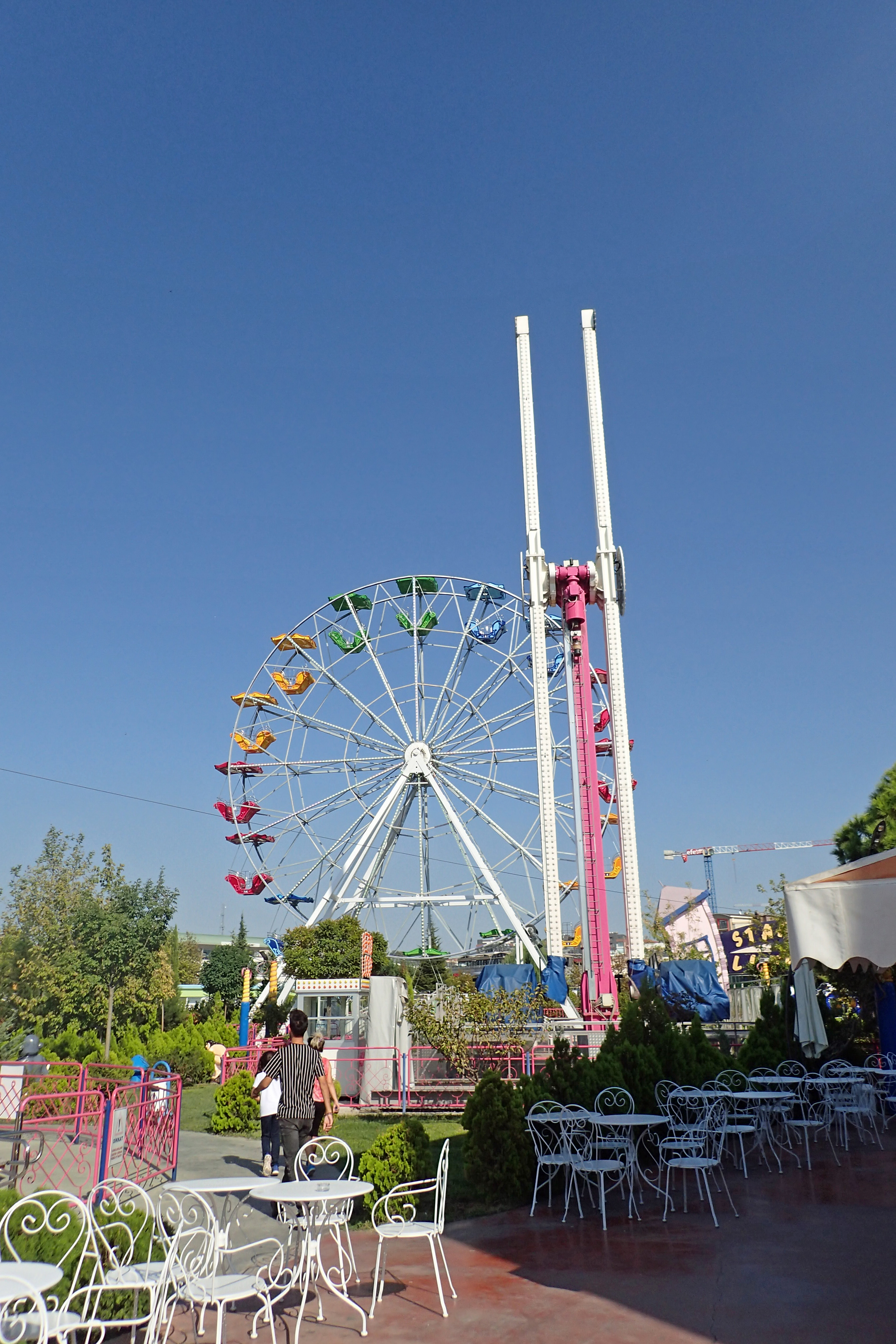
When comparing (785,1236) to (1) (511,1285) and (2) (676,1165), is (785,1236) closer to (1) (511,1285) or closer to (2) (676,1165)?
(2) (676,1165)

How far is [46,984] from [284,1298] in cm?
2108

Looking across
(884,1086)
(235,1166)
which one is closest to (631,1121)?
(235,1166)

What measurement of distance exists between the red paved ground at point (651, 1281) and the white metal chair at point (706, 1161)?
133 mm

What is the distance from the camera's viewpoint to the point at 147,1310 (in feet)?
17.9

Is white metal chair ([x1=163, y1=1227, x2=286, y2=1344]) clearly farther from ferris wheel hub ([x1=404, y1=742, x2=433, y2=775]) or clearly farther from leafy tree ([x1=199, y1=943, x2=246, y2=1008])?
leafy tree ([x1=199, y1=943, x2=246, y2=1008])

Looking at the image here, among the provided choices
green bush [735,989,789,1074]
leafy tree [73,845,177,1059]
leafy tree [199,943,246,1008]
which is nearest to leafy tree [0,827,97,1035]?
leafy tree [73,845,177,1059]

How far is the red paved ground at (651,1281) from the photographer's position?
199 inches

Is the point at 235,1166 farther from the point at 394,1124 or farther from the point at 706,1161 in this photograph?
the point at 706,1161

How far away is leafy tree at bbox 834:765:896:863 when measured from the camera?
13734mm

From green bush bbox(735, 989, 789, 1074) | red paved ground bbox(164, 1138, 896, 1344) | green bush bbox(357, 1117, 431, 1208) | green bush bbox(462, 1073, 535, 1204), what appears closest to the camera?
red paved ground bbox(164, 1138, 896, 1344)

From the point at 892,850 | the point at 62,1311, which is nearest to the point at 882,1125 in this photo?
the point at 892,850

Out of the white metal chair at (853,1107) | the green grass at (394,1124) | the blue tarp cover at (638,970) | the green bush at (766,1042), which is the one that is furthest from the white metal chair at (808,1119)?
the blue tarp cover at (638,970)

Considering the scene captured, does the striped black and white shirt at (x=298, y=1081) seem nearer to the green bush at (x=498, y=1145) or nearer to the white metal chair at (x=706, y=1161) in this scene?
the green bush at (x=498, y=1145)

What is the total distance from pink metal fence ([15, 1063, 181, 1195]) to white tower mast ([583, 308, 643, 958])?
47.9ft
